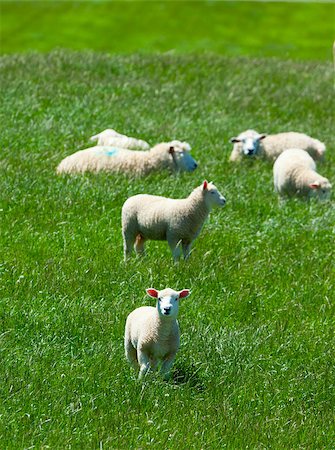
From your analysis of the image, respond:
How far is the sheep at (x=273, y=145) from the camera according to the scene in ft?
53.3

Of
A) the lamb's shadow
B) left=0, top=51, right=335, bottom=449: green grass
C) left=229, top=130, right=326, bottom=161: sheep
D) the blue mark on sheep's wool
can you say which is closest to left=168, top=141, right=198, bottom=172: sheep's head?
left=0, top=51, right=335, bottom=449: green grass

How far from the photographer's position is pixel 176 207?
10562 millimetres

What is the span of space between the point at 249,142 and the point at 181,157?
7.78 feet

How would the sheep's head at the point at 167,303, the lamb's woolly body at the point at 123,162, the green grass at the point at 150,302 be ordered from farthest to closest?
1. the lamb's woolly body at the point at 123,162
2. the sheep's head at the point at 167,303
3. the green grass at the point at 150,302

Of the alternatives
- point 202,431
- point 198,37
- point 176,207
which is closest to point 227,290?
point 176,207

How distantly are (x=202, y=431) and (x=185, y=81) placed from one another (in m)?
15.6

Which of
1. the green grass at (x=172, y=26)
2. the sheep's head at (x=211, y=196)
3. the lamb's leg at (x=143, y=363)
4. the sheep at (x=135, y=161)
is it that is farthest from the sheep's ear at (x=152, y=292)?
the green grass at (x=172, y=26)

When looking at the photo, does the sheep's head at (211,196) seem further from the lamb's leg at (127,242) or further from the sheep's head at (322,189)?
the sheep's head at (322,189)

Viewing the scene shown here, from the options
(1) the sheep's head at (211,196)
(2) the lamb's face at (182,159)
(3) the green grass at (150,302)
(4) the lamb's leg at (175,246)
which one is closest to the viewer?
(3) the green grass at (150,302)

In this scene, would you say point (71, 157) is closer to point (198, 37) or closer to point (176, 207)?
point (176, 207)

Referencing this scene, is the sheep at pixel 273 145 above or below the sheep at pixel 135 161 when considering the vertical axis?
below

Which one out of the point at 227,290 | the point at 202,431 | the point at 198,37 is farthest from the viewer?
the point at 198,37

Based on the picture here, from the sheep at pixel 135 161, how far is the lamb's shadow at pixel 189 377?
5968 millimetres

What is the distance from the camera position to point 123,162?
13984 millimetres
